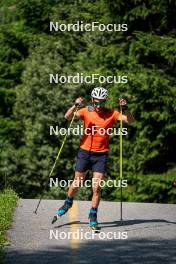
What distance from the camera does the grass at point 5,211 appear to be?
11203 millimetres

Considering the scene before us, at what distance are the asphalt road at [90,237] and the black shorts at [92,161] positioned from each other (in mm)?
912

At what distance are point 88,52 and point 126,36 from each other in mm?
6588

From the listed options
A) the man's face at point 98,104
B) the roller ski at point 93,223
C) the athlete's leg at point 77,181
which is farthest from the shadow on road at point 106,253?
the man's face at point 98,104

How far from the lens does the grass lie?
1120cm

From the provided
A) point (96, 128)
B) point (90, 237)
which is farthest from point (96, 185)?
point (90, 237)

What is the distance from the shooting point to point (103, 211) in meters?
15.3

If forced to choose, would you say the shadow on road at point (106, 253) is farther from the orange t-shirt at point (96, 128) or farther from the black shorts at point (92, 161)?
the orange t-shirt at point (96, 128)

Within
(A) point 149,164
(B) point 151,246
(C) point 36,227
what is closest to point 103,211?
(C) point 36,227

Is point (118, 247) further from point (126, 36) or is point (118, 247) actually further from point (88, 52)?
point (88, 52)
